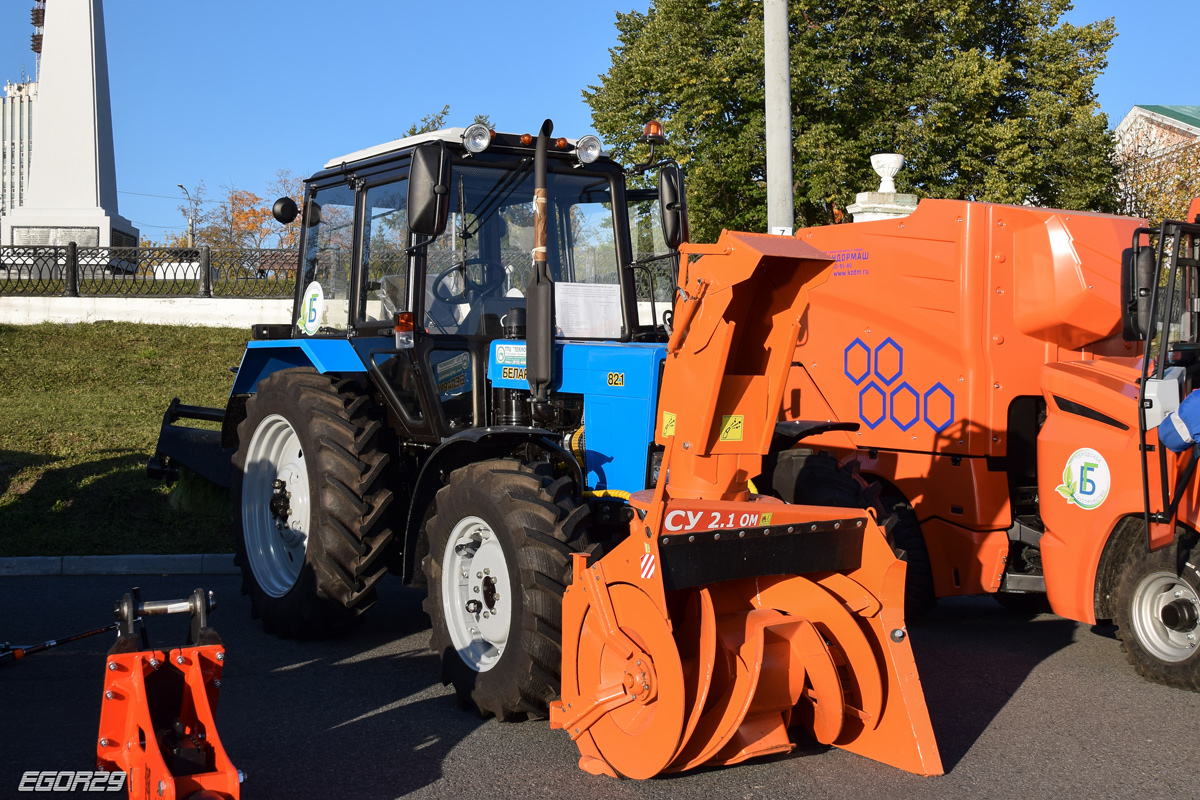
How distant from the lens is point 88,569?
812 cm

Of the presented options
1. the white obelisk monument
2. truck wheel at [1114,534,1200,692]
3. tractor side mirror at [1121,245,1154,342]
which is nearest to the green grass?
truck wheel at [1114,534,1200,692]

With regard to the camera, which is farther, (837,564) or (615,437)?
(615,437)

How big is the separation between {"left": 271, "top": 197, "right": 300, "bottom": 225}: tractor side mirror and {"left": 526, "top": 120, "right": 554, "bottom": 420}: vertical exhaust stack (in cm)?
239

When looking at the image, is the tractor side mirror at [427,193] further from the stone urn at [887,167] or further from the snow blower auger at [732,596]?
the stone urn at [887,167]

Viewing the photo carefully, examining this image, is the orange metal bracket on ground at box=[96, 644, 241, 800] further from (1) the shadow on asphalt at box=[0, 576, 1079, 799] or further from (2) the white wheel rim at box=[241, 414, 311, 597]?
(2) the white wheel rim at box=[241, 414, 311, 597]

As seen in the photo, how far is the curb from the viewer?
318 inches

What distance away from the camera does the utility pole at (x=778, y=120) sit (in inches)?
345

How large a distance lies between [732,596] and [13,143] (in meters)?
73.3

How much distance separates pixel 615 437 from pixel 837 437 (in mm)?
2600

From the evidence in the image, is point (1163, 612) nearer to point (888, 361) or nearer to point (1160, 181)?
point (888, 361)

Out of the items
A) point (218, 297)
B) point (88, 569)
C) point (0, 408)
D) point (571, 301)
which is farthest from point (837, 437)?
point (218, 297)

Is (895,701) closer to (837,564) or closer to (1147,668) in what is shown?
(837,564)

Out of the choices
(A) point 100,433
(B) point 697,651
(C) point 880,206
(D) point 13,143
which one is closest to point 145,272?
(A) point 100,433

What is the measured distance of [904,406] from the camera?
6809 mm
